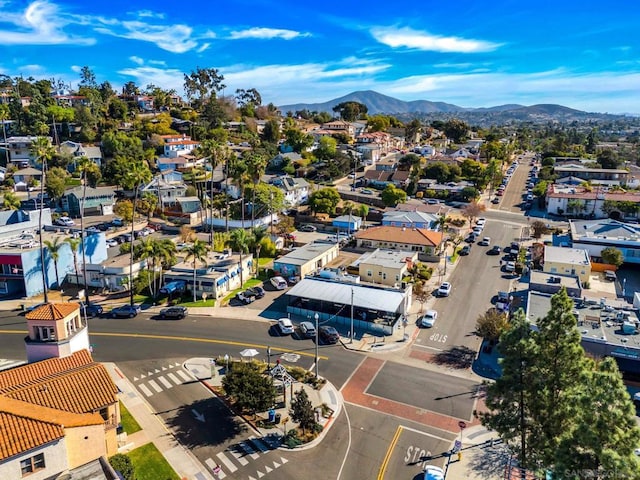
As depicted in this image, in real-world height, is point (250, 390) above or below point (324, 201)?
below

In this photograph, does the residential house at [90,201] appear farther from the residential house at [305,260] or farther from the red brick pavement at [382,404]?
the red brick pavement at [382,404]

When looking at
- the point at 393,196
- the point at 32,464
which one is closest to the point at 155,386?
the point at 32,464

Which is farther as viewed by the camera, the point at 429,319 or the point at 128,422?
the point at 429,319

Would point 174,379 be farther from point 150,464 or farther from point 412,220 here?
point 412,220

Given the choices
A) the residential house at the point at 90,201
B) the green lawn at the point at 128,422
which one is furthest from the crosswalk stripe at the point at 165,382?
the residential house at the point at 90,201

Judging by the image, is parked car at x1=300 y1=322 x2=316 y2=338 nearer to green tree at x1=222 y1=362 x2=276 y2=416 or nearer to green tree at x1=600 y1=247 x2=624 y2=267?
green tree at x1=222 y1=362 x2=276 y2=416

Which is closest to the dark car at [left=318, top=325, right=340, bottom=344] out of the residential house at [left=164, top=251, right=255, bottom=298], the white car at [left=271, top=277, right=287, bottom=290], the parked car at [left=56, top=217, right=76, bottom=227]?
the white car at [left=271, top=277, right=287, bottom=290]

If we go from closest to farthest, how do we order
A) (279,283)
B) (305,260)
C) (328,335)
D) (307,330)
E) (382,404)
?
(382,404), (328,335), (307,330), (279,283), (305,260)

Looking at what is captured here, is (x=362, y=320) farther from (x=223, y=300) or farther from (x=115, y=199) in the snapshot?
(x=115, y=199)
